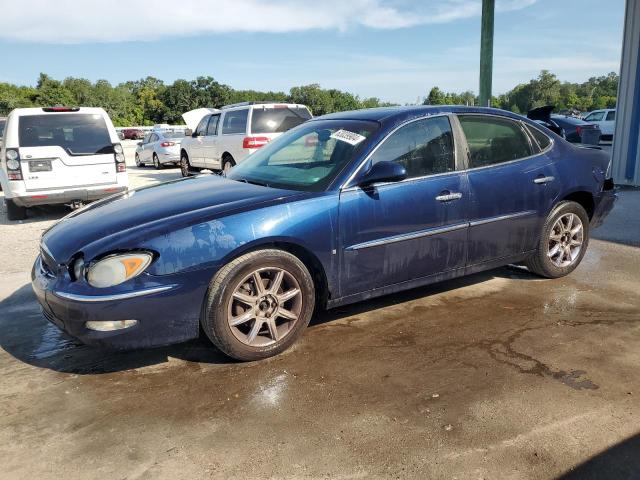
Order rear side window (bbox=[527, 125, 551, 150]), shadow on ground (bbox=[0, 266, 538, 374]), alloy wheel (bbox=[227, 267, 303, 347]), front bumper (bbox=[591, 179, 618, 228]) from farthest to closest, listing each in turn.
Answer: front bumper (bbox=[591, 179, 618, 228]) → rear side window (bbox=[527, 125, 551, 150]) → shadow on ground (bbox=[0, 266, 538, 374]) → alloy wheel (bbox=[227, 267, 303, 347])

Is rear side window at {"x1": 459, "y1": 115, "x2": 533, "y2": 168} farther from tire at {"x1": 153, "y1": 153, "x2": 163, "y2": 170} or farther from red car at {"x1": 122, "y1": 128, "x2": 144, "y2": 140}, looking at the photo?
red car at {"x1": 122, "y1": 128, "x2": 144, "y2": 140}

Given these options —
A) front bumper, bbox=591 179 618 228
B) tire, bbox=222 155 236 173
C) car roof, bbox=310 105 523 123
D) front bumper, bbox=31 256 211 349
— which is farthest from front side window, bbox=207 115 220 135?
front bumper, bbox=31 256 211 349

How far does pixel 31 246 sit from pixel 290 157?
457 cm

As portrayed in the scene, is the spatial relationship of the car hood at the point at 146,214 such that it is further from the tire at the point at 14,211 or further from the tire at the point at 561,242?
the tire at the point at 14,211

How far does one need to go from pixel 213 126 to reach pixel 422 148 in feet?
32.5

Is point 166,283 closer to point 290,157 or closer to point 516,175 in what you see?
point 290,157

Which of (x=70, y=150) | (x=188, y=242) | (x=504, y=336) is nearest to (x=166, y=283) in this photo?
(x=188, y=242)

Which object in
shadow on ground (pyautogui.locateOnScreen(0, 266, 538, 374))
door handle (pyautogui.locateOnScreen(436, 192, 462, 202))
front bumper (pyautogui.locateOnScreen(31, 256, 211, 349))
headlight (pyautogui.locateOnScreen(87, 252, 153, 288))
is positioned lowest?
shadow on ground (pyautogui.locateOnScreen(0, 266, 538, 374))

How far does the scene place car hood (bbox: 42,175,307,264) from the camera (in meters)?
3.23

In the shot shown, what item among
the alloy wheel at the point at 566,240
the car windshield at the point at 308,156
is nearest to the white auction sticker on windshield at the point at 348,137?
the car windshield at the point at 308,156

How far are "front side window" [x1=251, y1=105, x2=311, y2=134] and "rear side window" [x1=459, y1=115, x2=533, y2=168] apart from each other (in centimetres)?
735

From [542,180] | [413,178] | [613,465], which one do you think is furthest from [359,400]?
[542,180]

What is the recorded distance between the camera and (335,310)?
4.43 meters

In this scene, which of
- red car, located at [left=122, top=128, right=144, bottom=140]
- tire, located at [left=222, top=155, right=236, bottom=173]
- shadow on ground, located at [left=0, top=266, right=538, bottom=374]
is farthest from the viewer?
red car, located at [left=122, top=128, right=144, bottom=140]
